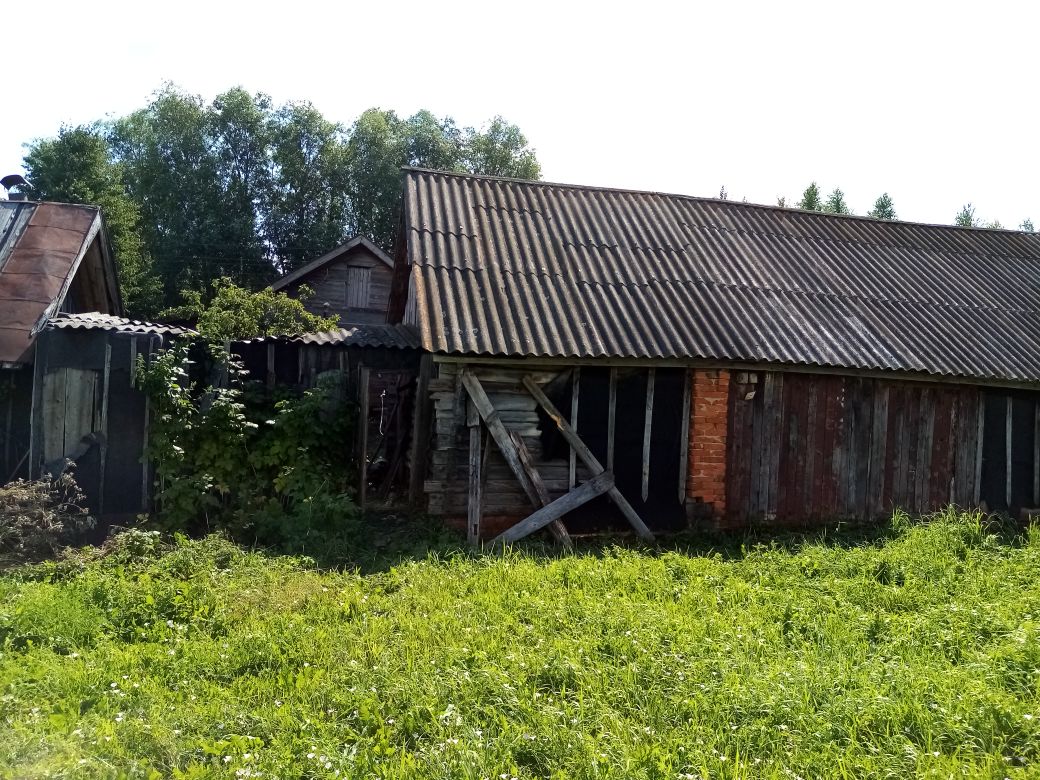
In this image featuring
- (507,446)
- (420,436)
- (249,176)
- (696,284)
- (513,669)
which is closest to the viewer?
(513,669)

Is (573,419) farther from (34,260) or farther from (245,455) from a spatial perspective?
(34,260)

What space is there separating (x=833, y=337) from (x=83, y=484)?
909 cm

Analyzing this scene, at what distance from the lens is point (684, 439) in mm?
8992

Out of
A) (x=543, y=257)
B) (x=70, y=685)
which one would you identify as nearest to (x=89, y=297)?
(x=543, y=257)

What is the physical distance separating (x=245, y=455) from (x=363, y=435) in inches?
52.6

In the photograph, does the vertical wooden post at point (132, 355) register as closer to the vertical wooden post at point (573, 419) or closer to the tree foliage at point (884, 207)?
the vertical wooden post at point (573, 419)

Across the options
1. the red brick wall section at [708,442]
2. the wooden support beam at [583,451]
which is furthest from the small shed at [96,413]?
the red brick wall section at [708,442]

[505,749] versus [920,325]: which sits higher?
[920,325]

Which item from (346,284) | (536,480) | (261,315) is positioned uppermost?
(346,284)

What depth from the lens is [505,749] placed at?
379 centimetres

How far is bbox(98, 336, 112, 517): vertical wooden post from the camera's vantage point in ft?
26.7

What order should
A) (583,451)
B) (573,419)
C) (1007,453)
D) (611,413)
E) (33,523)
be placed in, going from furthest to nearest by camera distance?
1. (1007,453)
2. (611,413)
3. (573,419)
4. (583,451)
5. (33,523)

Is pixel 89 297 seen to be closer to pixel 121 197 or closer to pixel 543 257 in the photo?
pixel 543 257

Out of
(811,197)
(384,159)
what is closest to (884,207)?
(811,197)
